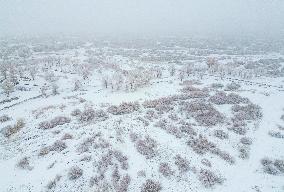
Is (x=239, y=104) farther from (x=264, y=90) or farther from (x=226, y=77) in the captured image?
(x=226, y=77)

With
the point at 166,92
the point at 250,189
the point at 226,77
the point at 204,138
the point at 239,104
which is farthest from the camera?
the point at 226,77

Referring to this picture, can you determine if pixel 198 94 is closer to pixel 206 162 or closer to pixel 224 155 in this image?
pixel 224 155

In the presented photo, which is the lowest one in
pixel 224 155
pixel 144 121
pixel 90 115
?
pixel 224 155

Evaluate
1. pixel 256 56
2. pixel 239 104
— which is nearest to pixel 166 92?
pixel 239 104

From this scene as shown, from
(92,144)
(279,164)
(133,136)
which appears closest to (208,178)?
(279,164)

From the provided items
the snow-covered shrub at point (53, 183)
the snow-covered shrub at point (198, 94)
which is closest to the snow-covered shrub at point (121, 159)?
the snow-covered shrub at point (53, 183)

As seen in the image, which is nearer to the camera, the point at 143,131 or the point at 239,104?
the point at 143,131

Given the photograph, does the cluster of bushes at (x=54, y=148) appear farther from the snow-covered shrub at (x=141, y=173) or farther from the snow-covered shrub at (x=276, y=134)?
the snow-covered shrub at (x=276, y=134)
